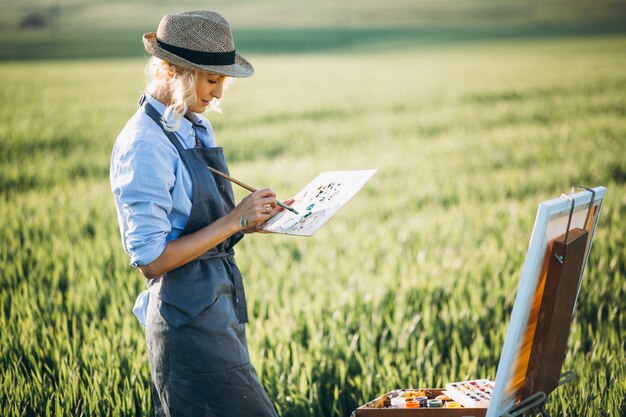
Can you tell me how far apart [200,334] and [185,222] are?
1.16 ft

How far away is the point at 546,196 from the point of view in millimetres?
7883

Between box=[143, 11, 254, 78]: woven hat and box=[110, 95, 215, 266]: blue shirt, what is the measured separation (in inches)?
8.6

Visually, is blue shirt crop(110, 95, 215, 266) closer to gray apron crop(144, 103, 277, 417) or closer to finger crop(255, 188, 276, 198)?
gray apron crop(144, 103, 277, 417)

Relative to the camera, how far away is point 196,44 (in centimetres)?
231

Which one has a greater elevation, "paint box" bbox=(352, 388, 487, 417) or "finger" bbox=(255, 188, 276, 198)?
"finger" bbox=(255, 188, 276, 198)

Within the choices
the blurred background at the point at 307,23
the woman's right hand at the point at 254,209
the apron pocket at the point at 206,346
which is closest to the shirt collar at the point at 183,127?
the woman's right hand at the point at 254,209

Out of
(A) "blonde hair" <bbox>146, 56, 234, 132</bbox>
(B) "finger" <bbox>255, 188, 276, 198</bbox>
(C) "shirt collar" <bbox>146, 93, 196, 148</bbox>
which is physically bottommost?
(B) "finger" <bbox>255, 188, 276, 198</bbox>

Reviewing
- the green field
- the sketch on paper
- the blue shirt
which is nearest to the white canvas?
the sketch on paper

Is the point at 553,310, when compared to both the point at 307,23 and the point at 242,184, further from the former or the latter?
the point at 307,23

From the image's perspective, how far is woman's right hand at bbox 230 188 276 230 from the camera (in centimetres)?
232

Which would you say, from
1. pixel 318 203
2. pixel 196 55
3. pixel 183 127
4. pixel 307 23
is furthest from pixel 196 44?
pixel 307 23

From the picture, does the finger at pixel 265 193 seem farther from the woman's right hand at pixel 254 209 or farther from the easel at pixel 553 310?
the easel at pixel 553 310

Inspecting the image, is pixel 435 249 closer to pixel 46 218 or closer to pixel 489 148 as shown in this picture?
pixel 46 218

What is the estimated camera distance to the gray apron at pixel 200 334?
2.29 metres
